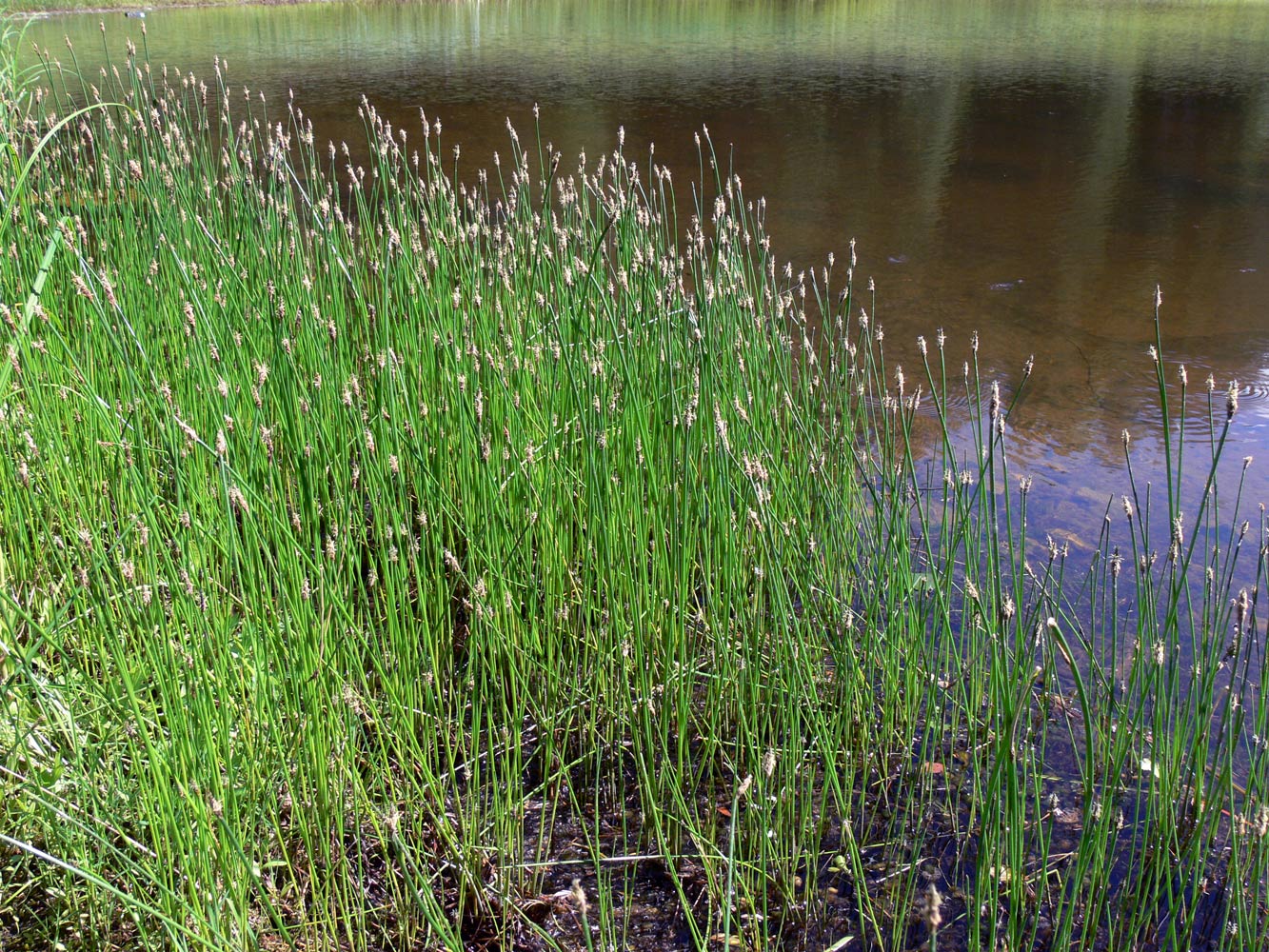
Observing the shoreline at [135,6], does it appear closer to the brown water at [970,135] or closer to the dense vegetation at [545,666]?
the brown water at [970,135]

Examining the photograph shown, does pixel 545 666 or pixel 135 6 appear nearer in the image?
pixel 545 666

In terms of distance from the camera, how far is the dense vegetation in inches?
52.7

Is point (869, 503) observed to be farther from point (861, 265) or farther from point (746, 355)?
point (861, 265)

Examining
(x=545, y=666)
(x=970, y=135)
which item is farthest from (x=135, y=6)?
(x=545, y=666)

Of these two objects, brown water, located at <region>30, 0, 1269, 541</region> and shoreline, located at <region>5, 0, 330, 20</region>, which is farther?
shoreline, located at <region>5, 0, 330, 20</region>

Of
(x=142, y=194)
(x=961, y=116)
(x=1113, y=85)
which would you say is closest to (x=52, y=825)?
(x=142, y=194)

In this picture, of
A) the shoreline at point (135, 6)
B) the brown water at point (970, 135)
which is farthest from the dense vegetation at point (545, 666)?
the shoreline at point (135, 6)

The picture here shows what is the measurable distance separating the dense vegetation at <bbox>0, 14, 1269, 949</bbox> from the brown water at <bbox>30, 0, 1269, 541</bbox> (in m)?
1.06

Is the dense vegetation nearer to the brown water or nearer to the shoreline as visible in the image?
the brown water

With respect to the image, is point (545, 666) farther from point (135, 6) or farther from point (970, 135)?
point (135, 6)

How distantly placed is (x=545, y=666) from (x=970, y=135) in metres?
6.61

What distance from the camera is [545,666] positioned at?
179 cm

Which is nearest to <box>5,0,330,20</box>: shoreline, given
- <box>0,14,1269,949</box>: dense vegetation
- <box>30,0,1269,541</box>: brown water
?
<box>30,0,1269,541</box>: brown water

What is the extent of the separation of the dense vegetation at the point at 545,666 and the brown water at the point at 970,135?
1.06 m
